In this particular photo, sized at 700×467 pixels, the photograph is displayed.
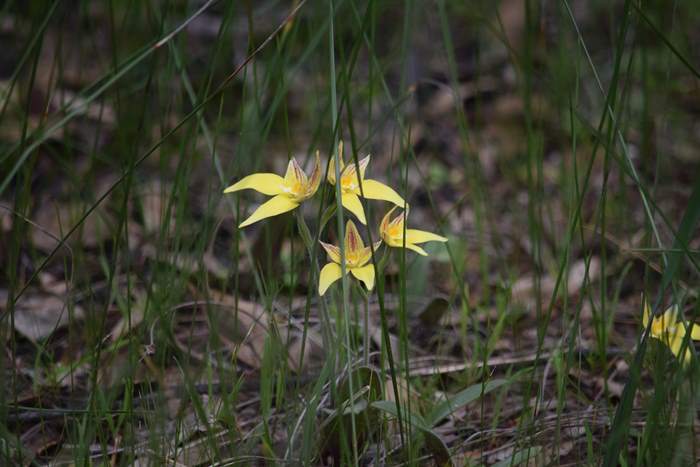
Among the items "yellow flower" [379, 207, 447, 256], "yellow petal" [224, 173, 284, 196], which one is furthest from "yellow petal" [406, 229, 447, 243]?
"yellow petal" [224, 173, 284, 196]

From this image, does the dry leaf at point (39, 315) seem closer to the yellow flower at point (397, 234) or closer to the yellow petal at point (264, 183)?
the yellow petal at point (264, 183)

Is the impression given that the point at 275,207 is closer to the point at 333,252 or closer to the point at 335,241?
the point at 333,252

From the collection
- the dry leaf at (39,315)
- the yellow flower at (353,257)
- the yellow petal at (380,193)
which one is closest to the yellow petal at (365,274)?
the yellow flower at (353,257)

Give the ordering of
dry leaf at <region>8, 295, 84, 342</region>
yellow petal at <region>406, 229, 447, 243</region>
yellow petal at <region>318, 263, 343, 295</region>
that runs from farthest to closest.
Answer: dry leaf at <region>8, 295, 84, 342</region> < yellow petal at <region>406, 229, 447, 243</region> < yellow petal at <region>318, 263, 343, 295</region>

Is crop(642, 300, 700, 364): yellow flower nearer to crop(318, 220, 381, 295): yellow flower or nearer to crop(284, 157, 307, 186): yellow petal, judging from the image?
crop(318, 220, 381, 295): yellow flower

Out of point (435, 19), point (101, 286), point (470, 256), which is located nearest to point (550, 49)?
point (435, 19)

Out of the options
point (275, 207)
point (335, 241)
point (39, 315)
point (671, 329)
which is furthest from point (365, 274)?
point (39, 315)
